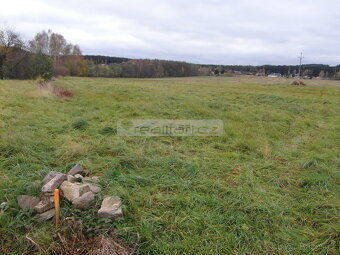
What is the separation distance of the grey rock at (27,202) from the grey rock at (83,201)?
0.47m

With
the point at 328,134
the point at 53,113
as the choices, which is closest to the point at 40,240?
the point at 53,113

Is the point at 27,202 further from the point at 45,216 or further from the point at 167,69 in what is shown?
the point at 167,69

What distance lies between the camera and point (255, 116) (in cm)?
920

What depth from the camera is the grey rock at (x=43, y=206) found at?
2556 mm

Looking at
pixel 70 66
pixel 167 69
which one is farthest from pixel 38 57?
pixel 167 69

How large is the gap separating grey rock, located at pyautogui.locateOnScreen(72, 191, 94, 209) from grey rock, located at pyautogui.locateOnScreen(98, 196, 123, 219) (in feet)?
0.57

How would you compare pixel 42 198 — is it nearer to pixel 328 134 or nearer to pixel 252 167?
pixel 252 167

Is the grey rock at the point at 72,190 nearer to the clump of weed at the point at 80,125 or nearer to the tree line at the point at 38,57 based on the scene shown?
the clump of weed at the point at 80,125

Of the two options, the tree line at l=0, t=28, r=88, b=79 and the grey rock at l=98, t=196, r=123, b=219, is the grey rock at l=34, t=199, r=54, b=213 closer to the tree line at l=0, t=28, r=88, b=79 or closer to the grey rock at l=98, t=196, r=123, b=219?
the grey rock at l=98, t=196, r=123, b=219

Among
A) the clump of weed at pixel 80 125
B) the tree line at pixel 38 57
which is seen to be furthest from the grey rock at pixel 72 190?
the tree line at pixel 38 57

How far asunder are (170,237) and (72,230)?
1.00m

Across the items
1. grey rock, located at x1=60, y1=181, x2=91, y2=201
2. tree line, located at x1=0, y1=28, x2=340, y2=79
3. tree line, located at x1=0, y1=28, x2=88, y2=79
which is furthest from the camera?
tree line, located at x1=0, y1=28, x2=340, y2=79

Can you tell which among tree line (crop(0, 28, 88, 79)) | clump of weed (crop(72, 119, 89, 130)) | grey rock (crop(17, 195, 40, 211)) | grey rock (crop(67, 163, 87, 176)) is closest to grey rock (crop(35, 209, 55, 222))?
grey rock (crop(17, 195, 40, 211))

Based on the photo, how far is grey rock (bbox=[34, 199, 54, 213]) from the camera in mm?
2556
